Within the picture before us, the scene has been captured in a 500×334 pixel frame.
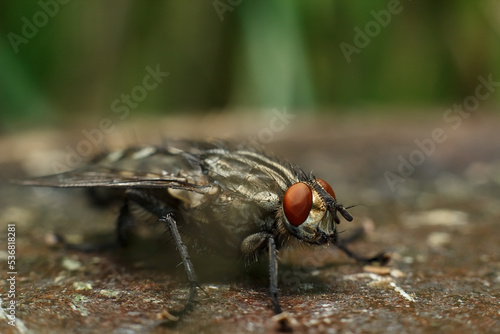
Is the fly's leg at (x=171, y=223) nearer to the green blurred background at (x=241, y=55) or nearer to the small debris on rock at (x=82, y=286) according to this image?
the small debris on rock at (x=82, y=286)

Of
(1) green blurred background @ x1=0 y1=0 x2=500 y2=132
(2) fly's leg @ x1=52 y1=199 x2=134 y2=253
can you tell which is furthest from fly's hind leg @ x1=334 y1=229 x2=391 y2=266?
(1) green blurred background @ x1=0 y1=0 x2=500 y2=132

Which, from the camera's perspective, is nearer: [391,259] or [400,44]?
[391,259]

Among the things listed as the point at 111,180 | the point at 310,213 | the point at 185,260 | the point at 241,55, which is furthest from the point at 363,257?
the point at 241,55

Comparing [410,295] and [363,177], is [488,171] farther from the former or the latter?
[410,295]

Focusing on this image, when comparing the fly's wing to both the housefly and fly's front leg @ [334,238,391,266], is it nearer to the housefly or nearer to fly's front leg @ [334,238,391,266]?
the housefly

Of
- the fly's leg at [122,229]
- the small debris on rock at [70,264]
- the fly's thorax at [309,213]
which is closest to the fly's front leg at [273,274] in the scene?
the fly's thorax at [309,213]

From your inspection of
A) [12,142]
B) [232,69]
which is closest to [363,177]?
[232,69]

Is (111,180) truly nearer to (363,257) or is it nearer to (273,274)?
(273,274)
